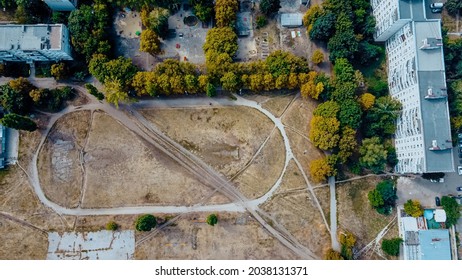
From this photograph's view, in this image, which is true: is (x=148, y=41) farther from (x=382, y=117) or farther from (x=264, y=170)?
(x=382, y=117)

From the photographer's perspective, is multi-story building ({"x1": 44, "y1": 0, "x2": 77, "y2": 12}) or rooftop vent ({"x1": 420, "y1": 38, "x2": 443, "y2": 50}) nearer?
rooftop vent ({"x1": 420, "y1": 38, "x2": 443, "y2": 50})

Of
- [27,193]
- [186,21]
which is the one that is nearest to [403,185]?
[186,21]

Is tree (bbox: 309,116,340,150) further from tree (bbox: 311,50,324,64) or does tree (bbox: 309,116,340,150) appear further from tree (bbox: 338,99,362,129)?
tree (bbox: 311,50,324,64)

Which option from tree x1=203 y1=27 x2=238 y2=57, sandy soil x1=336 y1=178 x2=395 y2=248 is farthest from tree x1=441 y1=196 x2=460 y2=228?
tree x1=203 y1=27 x2=238 y2=57

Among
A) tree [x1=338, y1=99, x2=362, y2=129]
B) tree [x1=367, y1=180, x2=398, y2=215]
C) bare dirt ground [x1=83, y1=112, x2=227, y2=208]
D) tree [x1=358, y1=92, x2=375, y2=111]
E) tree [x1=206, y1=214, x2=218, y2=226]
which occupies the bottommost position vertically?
tree [x1=206, y1=214, x2=218, y2=226]

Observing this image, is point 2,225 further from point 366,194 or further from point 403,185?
point 403,185

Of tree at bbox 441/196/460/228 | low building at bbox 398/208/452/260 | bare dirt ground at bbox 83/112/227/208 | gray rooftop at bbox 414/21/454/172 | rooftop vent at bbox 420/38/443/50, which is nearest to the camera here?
gray rooftop at bbox 414/21/454/172
